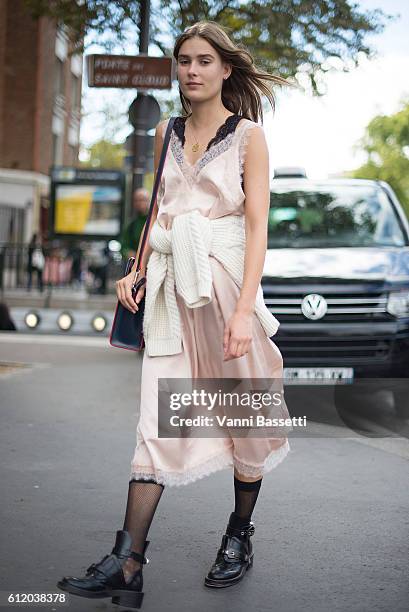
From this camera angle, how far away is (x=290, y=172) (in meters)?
9.53

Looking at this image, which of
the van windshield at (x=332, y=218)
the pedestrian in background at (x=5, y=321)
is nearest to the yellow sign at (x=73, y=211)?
the pedestrian in background at (x=5, y=321)

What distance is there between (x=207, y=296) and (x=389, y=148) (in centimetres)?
7703

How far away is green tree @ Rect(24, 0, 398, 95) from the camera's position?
15102mm

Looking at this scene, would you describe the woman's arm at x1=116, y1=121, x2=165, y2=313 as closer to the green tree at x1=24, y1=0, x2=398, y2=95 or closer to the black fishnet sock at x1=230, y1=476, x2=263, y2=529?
the black fishnet sock at x1=230, y1=476, x2=263, y2=529

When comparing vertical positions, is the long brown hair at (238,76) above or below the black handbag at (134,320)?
above

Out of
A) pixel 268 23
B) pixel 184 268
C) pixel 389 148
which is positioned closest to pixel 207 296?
pixel 184 268

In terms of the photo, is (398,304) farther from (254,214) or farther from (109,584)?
(109,584)

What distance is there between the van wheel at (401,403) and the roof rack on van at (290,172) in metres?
2.66

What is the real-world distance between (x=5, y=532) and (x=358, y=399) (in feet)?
16.5

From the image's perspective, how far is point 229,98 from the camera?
12.6 ft

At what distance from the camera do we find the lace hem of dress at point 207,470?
3.49 meters

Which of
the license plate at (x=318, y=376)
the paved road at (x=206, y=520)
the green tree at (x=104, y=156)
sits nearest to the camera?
the paved road at (x=206, y=520)

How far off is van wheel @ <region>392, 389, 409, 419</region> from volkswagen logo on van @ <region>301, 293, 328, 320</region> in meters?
0.84

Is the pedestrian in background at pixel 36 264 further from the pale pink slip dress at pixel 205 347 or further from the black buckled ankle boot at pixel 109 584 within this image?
the black buckled ankle boot at pixel 109 584
